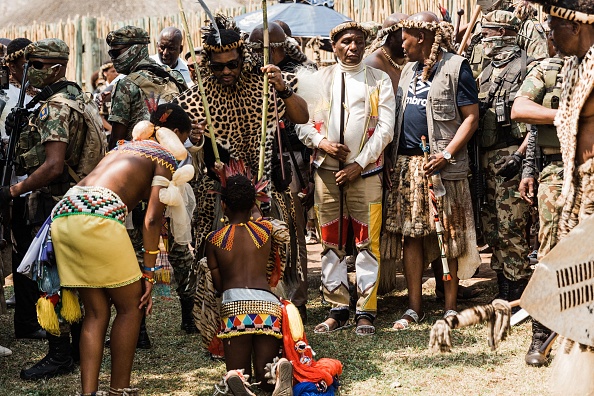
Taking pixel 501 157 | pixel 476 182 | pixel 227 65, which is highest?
pixel 227 65

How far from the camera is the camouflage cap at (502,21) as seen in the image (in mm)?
7820

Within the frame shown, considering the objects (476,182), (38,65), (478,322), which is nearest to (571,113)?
(478,322)

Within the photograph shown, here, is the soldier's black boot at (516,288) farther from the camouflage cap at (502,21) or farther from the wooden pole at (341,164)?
the camouflage cap at (502,21)

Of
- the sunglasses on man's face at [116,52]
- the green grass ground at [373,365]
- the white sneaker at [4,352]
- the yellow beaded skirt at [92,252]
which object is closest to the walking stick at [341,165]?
the green grass ground at [373,365]

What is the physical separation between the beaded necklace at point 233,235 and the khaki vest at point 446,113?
2278 millimetres

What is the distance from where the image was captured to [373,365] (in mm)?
6301

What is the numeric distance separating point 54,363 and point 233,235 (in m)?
1.71

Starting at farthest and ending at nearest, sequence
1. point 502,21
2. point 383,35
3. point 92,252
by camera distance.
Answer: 1. point 383,35
2. point 502,21
3. point 92,252

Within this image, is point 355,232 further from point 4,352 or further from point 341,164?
point 4,352

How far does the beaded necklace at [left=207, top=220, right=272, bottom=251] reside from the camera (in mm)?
5676

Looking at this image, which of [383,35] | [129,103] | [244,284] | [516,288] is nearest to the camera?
[244,284]

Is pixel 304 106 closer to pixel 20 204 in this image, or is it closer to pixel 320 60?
pixel 20 204

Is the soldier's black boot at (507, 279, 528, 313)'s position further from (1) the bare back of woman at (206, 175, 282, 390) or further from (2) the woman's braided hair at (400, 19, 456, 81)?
(1) the bare back of woman at (206, 175, 282, 390)

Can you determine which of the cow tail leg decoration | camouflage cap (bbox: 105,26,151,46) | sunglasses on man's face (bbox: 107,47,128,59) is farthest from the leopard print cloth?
sunglasses on man's face (bbox: 107,47,128,59)
